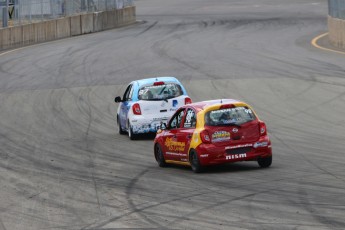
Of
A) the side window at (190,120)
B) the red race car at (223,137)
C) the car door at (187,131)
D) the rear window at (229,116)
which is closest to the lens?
the red race car at (223,137)

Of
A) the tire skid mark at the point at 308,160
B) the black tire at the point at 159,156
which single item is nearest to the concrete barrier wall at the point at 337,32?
the tire skid mark at the point at 308,160

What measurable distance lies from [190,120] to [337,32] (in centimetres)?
2394

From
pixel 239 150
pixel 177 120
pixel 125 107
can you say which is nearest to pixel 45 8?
pixel 125 107

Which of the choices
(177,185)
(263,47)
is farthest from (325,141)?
(263,47)

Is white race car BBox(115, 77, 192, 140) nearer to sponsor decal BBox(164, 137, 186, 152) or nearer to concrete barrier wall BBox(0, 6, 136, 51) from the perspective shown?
sponsor decal BBox(164, 137, 186, 152)

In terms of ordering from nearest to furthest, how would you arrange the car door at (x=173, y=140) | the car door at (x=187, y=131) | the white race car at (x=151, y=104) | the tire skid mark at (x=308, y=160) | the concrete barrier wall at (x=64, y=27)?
Answer: the tire skid mark at (x=308, y=160) → the car door at (x=187, y=131) → the car door at (x=173, y=140) → the white race car at (x=151, y=104) → the concrete barrier wall at (x=64, y=27)

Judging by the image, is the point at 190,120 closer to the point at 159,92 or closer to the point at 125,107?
the point at 159,92

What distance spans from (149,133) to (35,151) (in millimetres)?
3018

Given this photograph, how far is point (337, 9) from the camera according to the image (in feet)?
137

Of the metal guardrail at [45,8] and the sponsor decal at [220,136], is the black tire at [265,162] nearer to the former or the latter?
the sponsor decal at [220,136]

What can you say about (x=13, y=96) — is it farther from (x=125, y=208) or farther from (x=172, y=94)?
(x=125, y=208)

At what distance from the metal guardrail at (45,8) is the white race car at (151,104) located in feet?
77.9

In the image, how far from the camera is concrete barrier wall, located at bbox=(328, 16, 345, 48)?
39938 mm

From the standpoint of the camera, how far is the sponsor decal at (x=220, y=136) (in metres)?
17.1
